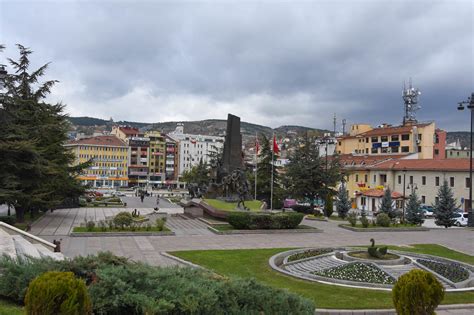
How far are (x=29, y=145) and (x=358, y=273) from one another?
71.5 feet

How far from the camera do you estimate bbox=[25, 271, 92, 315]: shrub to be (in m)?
5.57

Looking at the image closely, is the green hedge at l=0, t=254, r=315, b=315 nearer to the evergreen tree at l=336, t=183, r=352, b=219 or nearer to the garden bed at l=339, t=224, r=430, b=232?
the garden bed at l=339, t=224, r=430, b=232

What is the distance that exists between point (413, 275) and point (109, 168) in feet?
407

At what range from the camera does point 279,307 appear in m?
7.17

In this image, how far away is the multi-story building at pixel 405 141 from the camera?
74.1 metres

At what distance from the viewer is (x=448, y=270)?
1641 cm

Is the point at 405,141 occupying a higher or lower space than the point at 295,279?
higher

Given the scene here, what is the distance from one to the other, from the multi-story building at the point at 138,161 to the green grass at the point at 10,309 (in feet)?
415

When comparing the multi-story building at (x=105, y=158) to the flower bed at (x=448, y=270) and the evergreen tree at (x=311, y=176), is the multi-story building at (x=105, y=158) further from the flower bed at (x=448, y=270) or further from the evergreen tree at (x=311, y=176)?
the flower bed at (x=448, y=270)

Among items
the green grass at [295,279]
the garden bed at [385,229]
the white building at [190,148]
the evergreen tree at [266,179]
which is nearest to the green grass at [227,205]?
the garden bed at [385,229]

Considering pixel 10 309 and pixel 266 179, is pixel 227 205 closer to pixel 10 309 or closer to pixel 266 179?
pixel 266 179

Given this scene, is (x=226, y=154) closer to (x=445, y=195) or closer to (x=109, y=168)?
(x=445, y=195)

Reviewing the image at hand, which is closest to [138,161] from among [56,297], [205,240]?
[205,240]

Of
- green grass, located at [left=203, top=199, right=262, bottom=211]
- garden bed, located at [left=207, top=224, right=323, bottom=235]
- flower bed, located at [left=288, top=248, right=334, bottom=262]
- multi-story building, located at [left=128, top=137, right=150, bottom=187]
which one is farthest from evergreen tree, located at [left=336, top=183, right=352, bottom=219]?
multi-story building, located at [left=128, top=137, right=150, bottom=187]
